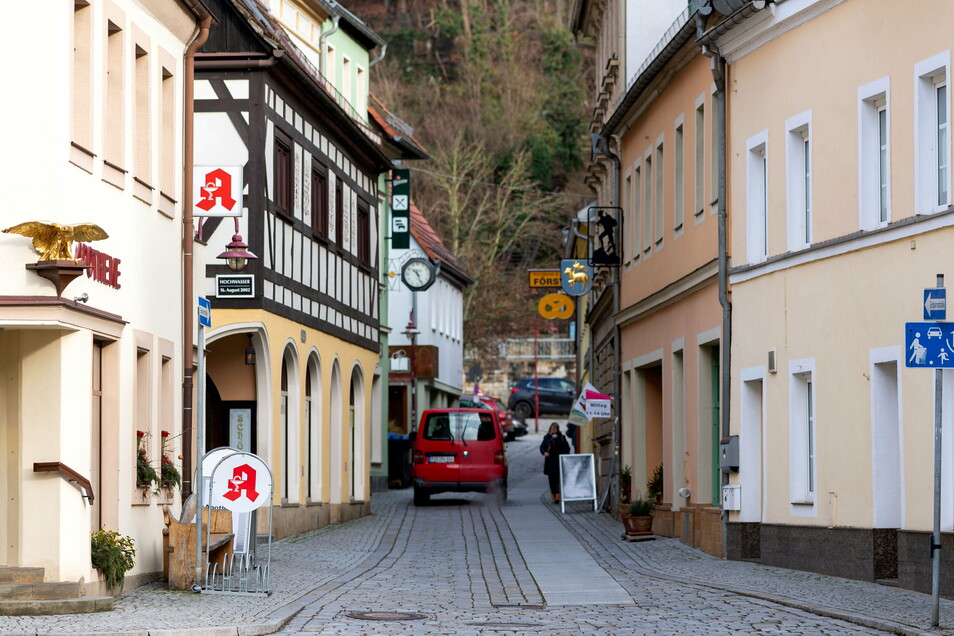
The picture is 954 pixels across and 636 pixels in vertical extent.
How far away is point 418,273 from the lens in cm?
4331

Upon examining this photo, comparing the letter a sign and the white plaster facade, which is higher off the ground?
the white plaster facade

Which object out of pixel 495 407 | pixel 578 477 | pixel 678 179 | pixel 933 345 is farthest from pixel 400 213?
pixel 933 345

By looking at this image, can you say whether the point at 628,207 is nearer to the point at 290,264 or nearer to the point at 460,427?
the point at 460,427

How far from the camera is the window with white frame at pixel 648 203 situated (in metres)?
27.4

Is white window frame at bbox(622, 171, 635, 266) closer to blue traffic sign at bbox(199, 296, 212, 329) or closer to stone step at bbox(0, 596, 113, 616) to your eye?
blue traffic sign at bbox(199, 296, 212, 329)

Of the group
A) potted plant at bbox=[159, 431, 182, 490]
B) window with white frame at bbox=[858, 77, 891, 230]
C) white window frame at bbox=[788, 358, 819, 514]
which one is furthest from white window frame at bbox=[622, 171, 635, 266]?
potted plant at bbox=[159, 431, 182, 490]

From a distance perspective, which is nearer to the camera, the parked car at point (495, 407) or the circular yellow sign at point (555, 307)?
the circular yellow sign at point (555, 307)

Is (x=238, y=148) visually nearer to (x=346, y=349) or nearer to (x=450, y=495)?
(x=346, y=349)

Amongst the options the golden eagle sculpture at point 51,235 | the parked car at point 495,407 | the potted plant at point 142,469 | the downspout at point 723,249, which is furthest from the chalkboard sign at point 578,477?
the parked car at point 495,407

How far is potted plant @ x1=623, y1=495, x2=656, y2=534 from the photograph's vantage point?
23781 millimetres

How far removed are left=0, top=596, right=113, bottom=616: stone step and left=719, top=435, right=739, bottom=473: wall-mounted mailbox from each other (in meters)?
9.32

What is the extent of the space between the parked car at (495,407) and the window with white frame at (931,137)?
3640 centimetres

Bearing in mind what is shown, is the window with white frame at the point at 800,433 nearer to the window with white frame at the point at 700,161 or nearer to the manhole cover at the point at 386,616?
the window with white frame at the point at 700,161

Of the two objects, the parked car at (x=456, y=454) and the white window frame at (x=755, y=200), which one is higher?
the white window frame at (x=755, y=200)
